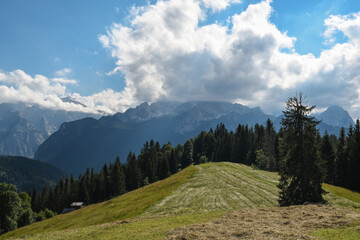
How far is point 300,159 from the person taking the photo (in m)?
39.8

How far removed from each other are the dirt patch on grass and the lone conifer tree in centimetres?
983

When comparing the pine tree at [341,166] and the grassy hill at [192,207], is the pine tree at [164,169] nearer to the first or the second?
the grassy hill at [192,207]

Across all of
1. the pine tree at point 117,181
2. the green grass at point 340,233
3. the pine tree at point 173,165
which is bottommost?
the pine tree at point 117,181

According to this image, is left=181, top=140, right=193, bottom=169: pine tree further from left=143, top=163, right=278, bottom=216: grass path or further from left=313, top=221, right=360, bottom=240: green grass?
left=313, top=221, right=360, bottom=240: green grass

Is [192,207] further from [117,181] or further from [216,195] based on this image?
[117,181]

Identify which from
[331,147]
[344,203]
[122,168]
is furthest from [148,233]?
[122,168]

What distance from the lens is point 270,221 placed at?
25406 millimetres

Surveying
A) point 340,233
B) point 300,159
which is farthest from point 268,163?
point 340,233

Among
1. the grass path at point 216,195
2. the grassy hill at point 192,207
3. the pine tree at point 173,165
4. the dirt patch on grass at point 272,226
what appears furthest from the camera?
the pine tree at point 173,165

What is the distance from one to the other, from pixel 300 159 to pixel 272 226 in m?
20.6

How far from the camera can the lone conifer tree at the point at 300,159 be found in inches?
1540

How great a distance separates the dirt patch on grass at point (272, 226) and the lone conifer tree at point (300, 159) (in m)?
9.83

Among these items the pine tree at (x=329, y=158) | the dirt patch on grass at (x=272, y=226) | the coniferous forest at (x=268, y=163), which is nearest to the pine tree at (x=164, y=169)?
the coniferous forest at (x=268, y=163)

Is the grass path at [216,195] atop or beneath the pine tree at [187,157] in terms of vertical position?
beneath
